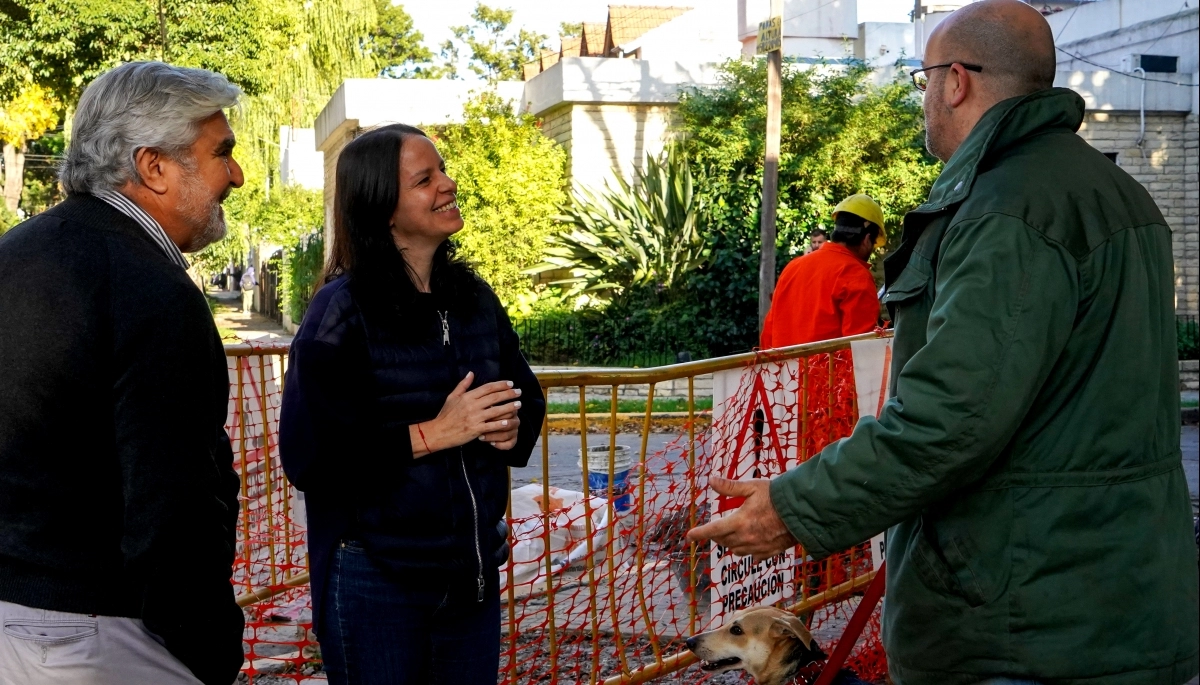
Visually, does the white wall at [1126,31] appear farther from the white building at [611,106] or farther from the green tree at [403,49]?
the green tree at [403,49]

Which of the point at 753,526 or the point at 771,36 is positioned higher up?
the point at 771,36

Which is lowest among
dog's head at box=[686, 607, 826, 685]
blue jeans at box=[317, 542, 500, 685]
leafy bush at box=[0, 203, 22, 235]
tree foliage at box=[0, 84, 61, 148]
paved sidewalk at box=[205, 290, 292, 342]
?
paved sidewalk at box=[205, 290, 292, 342]

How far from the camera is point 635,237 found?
19094mm

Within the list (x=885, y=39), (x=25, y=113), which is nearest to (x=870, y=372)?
(x=25, y=113)

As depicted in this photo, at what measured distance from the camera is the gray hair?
223 centimetres

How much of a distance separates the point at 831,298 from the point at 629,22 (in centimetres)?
3004

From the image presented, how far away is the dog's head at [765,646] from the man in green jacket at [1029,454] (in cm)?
165

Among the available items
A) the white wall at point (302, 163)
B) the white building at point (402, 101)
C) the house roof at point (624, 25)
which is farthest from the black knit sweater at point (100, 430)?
the white wall at point (302, 163)

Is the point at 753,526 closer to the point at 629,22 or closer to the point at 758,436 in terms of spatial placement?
the point at 758,436

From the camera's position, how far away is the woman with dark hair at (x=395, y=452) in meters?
2.74

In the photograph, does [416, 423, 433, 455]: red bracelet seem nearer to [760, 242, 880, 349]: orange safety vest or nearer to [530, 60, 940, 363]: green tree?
[760, 242, 880, 349]: orange safety vest

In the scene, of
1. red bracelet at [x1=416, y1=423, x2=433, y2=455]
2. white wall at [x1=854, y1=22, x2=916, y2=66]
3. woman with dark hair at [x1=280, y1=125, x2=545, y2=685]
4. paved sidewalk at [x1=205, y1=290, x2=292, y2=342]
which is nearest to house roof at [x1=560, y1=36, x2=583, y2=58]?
white wall at [x1=854, y1=22, x2=916, y2=66]

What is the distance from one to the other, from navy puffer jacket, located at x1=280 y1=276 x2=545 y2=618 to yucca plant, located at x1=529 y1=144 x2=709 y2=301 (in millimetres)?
16050

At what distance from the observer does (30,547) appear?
6.72 feet
